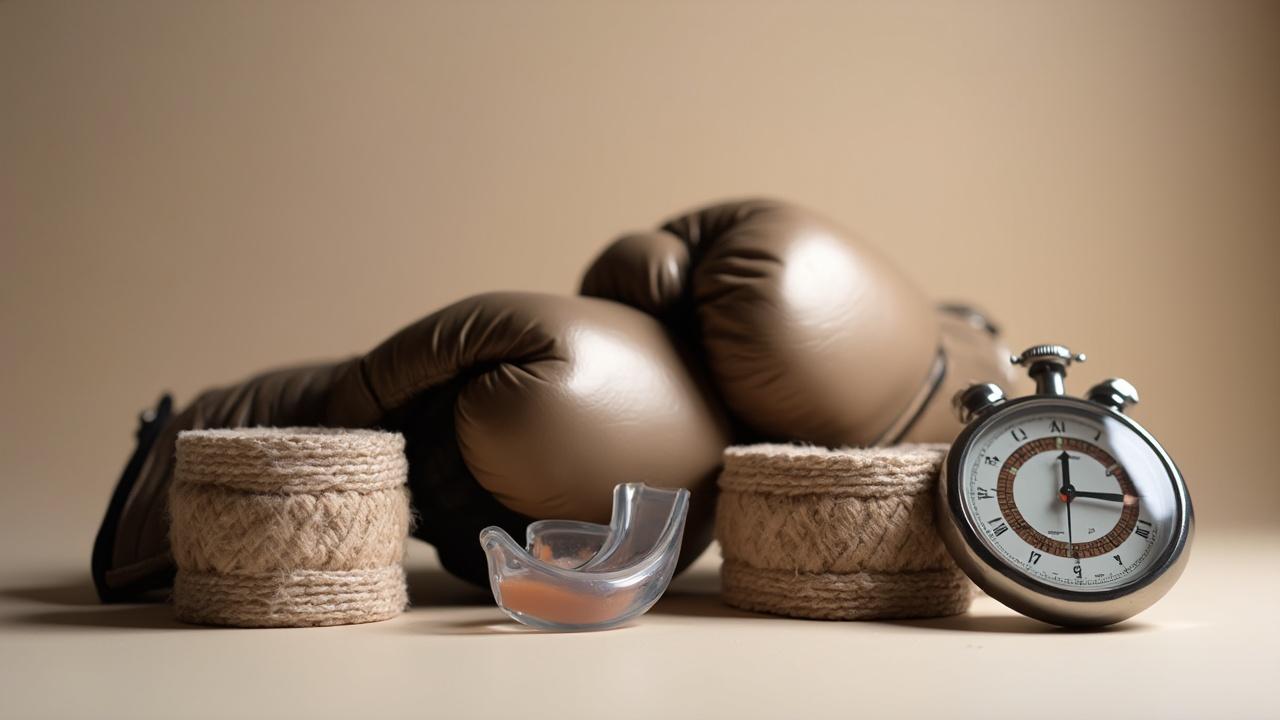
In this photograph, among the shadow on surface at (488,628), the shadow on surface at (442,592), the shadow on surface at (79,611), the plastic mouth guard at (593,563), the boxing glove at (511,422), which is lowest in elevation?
the shadow on surface at (442,592)

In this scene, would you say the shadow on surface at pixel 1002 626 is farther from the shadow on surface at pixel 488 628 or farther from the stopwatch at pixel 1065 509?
the shadow on surface at pixel 488 628


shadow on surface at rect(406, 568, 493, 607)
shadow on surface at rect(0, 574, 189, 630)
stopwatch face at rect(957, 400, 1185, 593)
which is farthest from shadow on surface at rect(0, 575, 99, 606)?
stopwatch face at rect(957, 400, 1185, 593)

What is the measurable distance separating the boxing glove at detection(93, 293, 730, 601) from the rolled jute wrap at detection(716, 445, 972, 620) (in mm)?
197

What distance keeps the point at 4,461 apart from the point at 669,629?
246 centimetres

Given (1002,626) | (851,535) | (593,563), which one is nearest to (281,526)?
(593,563)

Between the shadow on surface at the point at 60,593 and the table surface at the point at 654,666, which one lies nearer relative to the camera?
the table surface at the point at 654,666

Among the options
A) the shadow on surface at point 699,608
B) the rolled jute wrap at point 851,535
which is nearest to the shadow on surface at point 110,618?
the shadow on surface at point 699,608

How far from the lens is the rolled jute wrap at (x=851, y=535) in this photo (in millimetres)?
1858

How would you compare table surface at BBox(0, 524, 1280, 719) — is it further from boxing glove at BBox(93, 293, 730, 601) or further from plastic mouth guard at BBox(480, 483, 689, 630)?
boxing glove at BBox(93, 293, 730, 601)

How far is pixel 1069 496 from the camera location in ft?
5.84

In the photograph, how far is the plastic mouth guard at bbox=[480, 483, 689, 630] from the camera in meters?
1.75

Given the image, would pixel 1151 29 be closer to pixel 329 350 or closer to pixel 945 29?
pixel 945 29

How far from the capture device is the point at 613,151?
12.7 feet

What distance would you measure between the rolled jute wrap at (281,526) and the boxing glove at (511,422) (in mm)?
196
